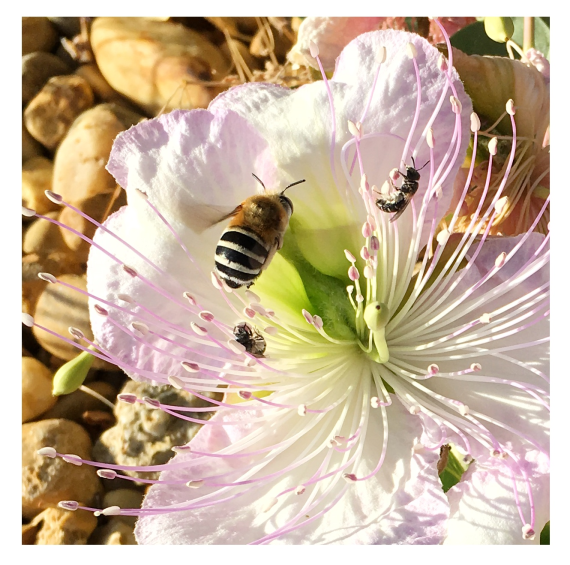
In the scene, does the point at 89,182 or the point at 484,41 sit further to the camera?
the point at 89,182

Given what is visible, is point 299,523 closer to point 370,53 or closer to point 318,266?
point 318,266

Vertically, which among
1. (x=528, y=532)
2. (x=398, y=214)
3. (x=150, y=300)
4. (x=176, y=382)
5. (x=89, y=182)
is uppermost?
(x=89, y=182)

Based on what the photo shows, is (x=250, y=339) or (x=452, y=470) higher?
(x=250, y=339)

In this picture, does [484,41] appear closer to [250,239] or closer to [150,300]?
[250,239]

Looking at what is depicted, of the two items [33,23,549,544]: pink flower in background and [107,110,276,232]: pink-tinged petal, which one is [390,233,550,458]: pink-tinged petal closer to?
[33,23,549,544]: pink flower in background

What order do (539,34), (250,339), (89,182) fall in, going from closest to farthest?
(250,339), (539,34), (89,182)

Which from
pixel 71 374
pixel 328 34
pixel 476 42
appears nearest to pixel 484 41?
pixel 476 42
